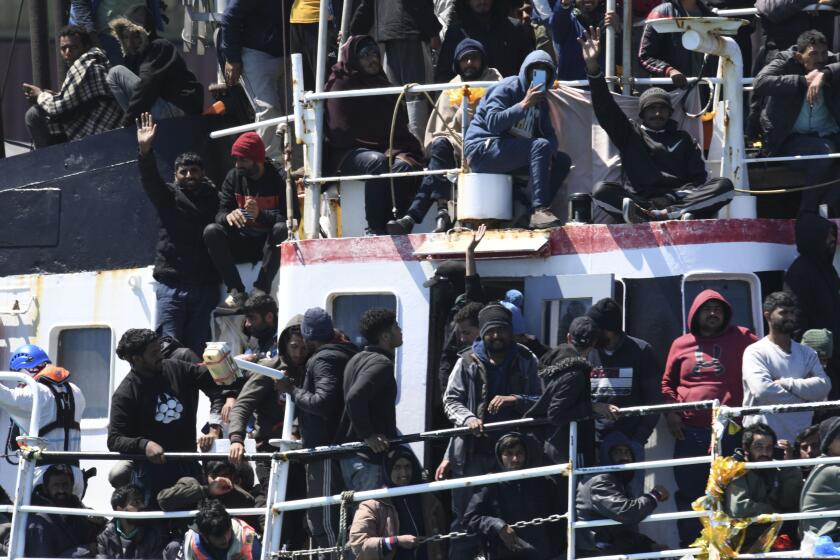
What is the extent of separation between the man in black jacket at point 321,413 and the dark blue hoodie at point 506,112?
196 cm

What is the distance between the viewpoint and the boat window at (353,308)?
39.0ft

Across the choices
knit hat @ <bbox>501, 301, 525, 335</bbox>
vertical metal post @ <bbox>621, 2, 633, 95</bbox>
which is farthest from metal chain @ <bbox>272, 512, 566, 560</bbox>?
vertical metal post @ <bbox>621, 2, 633, 95</bbox>

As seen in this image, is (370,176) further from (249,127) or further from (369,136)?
(249,127)

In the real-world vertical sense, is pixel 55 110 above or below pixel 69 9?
below

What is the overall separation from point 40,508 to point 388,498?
222 cm

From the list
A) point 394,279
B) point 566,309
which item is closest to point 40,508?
point 394,279

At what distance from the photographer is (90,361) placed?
1365 cm

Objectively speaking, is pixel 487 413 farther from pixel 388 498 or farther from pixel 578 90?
pixel 578 90

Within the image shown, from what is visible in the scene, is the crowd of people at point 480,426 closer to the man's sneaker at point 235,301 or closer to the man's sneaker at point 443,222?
the man's sneaker at point 443,222

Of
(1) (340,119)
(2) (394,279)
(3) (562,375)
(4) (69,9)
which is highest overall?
(4) (69,9)

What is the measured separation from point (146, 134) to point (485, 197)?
115 inches

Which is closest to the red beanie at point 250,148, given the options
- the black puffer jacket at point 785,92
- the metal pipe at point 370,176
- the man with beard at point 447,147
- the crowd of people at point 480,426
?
the metal pipe at point 370,176

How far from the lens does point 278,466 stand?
10305 millimetres

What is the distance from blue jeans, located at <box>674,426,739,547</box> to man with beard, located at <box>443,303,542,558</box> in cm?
100
